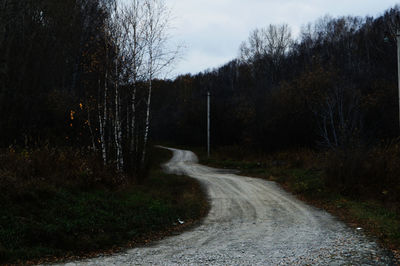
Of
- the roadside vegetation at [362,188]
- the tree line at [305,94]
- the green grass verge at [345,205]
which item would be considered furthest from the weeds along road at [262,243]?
the tree line at [305,94]

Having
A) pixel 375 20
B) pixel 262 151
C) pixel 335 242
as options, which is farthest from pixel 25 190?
pixel 375 20

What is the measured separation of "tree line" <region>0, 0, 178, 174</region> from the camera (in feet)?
46.5

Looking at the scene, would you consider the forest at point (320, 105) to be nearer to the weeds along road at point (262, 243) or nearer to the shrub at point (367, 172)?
the shrub at point (367, 172)

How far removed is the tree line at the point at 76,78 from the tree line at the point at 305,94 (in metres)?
3.08

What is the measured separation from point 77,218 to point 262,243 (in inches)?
185

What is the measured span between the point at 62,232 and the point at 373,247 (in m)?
6.90

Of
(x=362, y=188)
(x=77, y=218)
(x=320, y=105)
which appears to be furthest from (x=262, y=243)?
(x=320, y=105)

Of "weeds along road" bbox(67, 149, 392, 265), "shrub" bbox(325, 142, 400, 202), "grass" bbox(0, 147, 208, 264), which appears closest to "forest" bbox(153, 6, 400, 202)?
"shrub" bbox(325, 142, 400, 202)

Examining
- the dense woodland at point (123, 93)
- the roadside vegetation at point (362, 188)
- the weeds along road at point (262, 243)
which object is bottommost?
the weeds along road at point (262, 243)

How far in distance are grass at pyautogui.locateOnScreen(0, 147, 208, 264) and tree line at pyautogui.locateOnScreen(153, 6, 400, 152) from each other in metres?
7.92

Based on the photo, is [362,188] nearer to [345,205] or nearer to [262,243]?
[345,205]

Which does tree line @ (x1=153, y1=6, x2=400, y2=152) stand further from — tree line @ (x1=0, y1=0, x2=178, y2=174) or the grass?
the grass

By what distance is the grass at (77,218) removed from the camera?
6.99 metres

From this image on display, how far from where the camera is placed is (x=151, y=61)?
590 inches
